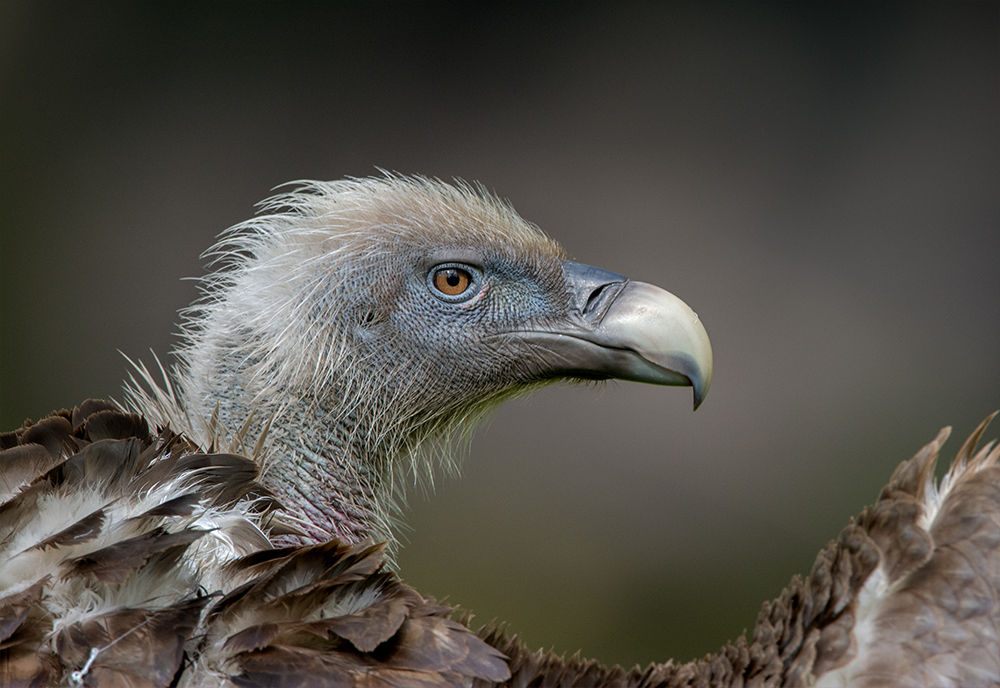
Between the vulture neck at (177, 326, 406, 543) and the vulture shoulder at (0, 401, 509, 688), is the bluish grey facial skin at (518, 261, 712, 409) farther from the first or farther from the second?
the vulture shoulder at (0, 401, 509, 688)

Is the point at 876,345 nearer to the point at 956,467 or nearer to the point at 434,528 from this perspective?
the point at 434,528

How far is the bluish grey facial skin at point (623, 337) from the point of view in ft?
4.83

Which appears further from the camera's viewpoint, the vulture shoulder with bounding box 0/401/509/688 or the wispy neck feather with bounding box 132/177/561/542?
the wispy neck feather with bounding box 132/177/561/542

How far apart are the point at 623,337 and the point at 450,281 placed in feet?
1.10

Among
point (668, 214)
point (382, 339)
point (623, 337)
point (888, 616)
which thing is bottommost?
point (888, 616)

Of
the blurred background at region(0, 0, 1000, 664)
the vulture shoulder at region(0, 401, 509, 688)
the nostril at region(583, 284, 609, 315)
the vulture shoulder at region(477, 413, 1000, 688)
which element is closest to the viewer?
the vulture shoulder at region(0, 401, 509, 688)

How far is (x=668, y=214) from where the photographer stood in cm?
337

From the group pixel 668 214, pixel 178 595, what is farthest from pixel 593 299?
pixel 668 214

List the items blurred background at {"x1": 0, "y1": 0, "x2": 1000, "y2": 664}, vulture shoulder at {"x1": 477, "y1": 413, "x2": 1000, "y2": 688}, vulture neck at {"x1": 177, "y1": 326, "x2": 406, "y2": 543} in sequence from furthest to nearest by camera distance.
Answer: blurred background at {"x1": 0, "y1": 0, "x2": 1000, "y2": 664} < vulture neck at {"x1": 177, "y1": 326, "x2": 406, "y2": 543} < vulture shoulder at {"x1": 477, "y1": 413, "x2": 1000, "y2": 688}

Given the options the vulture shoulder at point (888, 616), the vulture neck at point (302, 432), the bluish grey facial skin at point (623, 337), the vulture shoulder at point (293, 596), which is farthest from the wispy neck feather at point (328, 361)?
the vulture shoulder at point (888, 616)

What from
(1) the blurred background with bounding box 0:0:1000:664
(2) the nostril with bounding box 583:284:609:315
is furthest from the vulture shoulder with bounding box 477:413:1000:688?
(1) the blurred background with bounding box 0:0:1000:664

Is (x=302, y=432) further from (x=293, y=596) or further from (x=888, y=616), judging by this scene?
(x=888, y=616)

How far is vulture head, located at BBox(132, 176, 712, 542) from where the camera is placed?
1.49 metres

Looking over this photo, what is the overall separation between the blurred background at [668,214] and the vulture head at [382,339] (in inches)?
63.7
